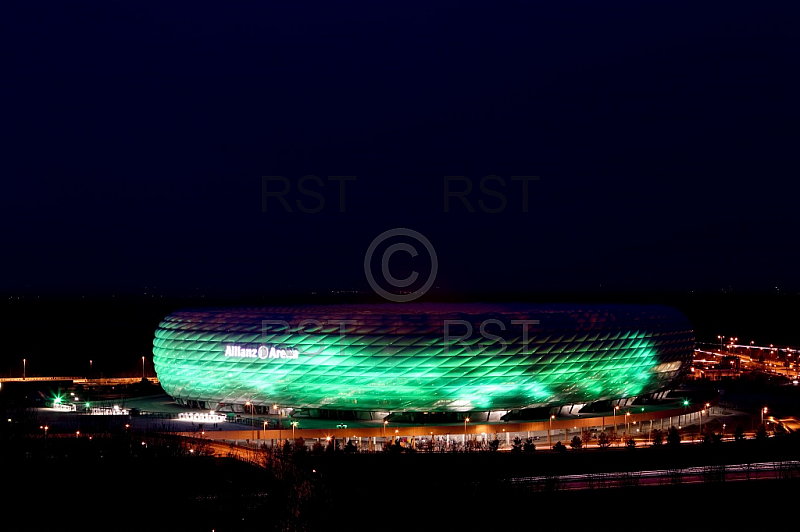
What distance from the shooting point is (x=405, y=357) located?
5941 centimetres

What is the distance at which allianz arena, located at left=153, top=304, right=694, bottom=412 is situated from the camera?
59562 millimetres

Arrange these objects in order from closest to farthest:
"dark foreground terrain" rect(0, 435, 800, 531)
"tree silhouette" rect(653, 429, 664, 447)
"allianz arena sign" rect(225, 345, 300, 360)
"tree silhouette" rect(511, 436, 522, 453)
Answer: "dark foreground terrain" rect(0, 435, 800, 531)
"tree silhouette" rect(511, 436, 522, 453)
"tree silhouette" rect(653, 429, 664, 447)
"allianz arena sign" rect(225, 345, 300, 360)

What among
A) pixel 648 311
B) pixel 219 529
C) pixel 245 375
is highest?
pixel 648 311

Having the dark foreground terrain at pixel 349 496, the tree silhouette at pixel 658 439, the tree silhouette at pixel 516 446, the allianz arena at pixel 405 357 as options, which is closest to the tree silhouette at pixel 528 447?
the tree silhouette at pixel 516 446

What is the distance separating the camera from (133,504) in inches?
1638

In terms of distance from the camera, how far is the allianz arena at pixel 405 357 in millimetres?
59562

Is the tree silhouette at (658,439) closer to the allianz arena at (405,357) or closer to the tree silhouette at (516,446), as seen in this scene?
the allianz arena at (405,357)

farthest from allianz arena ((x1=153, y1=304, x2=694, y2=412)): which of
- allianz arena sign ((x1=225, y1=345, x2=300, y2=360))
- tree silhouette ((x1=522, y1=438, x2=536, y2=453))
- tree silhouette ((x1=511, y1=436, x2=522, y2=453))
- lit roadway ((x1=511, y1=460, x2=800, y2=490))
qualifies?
lit roadway ((x1=511, y1=460, x2=800, y2=490))

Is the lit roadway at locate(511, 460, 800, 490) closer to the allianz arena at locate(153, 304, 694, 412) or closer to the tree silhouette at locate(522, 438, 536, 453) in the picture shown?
the tree silhouette at locate(522, 438, 536, 453)

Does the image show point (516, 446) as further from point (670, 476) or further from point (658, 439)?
point (670, 476)

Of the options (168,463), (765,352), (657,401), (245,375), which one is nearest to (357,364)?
(245,375)

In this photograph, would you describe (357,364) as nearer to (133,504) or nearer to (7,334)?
(133,504)

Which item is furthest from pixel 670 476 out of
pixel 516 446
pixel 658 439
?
pixel 658 439

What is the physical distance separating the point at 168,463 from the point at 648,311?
38.4 metres
